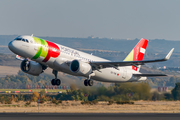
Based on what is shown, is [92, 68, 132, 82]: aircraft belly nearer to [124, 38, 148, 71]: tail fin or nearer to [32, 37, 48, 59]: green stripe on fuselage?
[124, 38, 148, 71]: tail fin

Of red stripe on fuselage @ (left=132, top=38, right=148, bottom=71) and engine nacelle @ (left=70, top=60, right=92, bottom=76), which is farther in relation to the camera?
red stripe on fuselage @ (left=132, top=38, right=148, bottom=71)

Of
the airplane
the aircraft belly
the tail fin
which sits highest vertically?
the tail fin

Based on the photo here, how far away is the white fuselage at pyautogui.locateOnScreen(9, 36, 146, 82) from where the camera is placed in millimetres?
45125

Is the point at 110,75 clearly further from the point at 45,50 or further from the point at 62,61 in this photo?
the point at 45,50

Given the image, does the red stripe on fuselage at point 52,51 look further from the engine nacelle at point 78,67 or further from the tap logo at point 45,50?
the engine nacelle at point 78,67

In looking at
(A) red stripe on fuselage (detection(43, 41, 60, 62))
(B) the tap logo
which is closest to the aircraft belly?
(A) red stripe on fuselage (detection(43, 41, 60, 62))

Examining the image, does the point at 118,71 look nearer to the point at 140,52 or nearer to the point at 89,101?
the point at 140,52

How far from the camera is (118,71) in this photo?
190ft

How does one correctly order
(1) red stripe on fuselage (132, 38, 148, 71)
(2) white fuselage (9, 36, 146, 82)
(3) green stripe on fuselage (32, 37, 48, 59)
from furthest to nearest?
(1) red stripe on fuselage (132, 38, 148, 71) → (3) green stripe on fuselage (32, 37, 48, 59) → (2) white fuselage (9, 36, 146, 82)

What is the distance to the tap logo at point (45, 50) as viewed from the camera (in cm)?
4609

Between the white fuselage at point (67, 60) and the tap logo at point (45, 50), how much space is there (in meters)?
0.23

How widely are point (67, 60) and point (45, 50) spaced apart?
4.23 m

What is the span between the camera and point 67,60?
162 feet

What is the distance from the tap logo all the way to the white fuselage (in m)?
0.23
